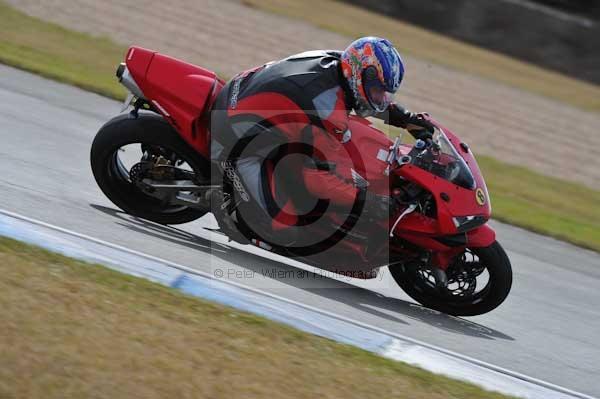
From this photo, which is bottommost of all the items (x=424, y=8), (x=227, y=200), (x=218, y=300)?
(x=218, y=300)

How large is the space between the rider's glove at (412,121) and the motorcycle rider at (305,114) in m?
0.01

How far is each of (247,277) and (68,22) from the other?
932 cm

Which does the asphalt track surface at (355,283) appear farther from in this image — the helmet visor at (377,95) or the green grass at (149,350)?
the helmet visor at (377,95)

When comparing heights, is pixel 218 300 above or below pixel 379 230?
below

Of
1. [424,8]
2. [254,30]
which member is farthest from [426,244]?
[424,8]

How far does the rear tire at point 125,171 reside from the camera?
5.98m

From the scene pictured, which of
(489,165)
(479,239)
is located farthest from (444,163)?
(489,165)

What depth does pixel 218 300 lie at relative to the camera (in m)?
5.02

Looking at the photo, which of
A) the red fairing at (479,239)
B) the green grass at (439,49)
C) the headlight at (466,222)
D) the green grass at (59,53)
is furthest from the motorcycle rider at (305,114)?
the green grass at (439,49)

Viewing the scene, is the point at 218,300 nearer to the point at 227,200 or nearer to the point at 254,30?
the point at 227,200

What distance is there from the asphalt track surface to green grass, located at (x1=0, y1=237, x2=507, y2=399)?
2.44 feet

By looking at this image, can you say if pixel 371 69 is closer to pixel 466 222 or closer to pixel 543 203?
pixel 466 222

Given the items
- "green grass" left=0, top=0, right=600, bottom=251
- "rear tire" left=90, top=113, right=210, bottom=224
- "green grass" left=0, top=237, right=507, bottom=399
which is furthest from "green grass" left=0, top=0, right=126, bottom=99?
"green grass" left=0, top=237, right=507, bottom=399

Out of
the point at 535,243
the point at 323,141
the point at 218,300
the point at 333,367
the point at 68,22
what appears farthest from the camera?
the point at 68,22
